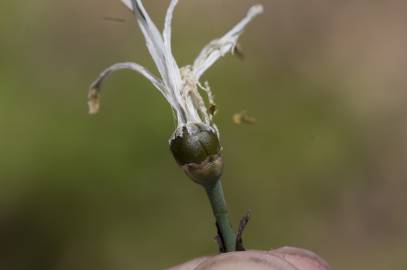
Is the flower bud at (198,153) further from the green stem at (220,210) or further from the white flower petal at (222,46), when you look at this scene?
the white flower petal at (222,46)

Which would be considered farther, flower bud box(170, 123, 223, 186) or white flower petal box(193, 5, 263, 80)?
white flower petal box(193, 5, 263, 80)

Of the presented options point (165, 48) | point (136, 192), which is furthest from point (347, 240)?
point (165, 48)

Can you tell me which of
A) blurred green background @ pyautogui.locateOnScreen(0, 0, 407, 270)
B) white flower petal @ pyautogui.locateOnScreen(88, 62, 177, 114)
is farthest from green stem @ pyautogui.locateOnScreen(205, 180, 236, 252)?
blurred green background @ pyautogui.locateOnScreen(0, 0, 407, 270)

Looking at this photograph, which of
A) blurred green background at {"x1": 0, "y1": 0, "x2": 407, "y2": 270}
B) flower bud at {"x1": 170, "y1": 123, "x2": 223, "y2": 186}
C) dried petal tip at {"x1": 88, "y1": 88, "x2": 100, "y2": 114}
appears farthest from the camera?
blurred green background at {"x1": 0, "y1": 0, "x2": 407, "y2": 270}

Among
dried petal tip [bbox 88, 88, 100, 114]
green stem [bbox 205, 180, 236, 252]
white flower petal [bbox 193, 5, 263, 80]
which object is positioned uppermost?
white flower petal [bbox 193, 5, 263, 80]

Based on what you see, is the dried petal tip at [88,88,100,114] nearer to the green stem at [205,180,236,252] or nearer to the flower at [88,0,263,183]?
the flower at [88,0,263,183]

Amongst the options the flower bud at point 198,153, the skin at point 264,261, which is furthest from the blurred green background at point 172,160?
the flower bud at point 198,153

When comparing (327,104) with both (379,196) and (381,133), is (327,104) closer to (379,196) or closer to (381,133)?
(381,133)

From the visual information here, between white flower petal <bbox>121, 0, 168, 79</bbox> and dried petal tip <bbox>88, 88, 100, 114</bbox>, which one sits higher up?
white flower petal <bbox>121, 0, 168, 79</bbox>
